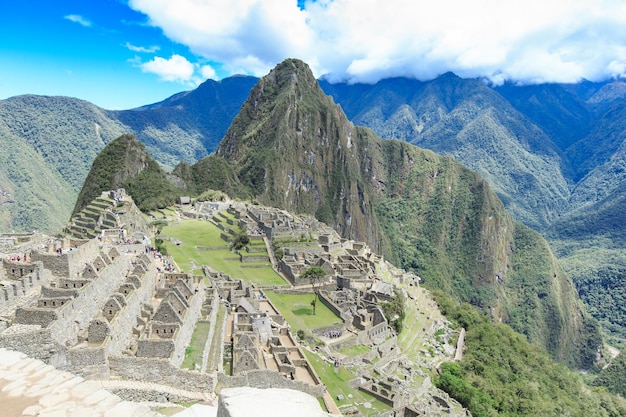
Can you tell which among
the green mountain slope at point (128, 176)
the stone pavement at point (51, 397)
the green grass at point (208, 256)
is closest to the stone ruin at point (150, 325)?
the green grass at point (208, 256)

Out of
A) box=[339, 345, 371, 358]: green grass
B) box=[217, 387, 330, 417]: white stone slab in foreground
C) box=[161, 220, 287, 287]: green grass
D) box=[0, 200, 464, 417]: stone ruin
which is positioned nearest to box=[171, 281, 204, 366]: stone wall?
box=[0, 200, 464, 417]: stone ruin

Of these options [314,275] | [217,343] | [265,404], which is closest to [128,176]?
[314,275]

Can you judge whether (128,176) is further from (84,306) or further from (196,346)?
(84,306)

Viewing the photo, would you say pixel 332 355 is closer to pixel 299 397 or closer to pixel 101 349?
pixel 101 349

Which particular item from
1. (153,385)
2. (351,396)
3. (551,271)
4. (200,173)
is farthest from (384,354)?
(551,271)

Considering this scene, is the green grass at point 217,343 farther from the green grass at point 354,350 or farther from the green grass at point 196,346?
the green grass at point 354,350
